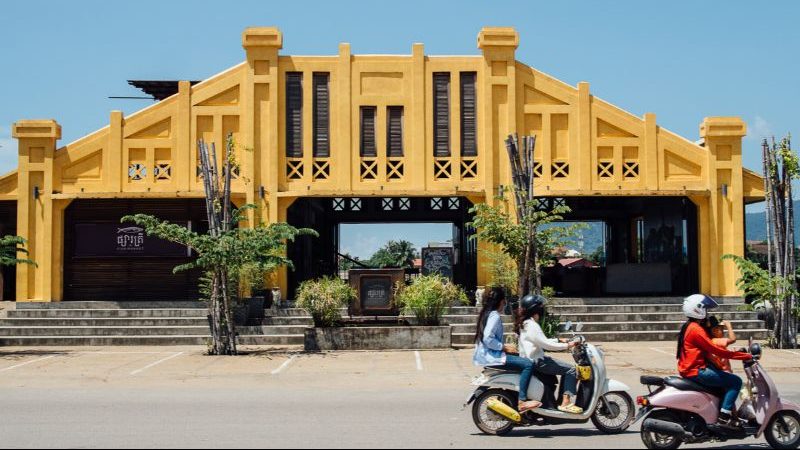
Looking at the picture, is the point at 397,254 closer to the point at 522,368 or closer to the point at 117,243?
the point at 117,243

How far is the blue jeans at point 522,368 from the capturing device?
32.1 feet

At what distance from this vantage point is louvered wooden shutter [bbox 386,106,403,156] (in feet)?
84.4

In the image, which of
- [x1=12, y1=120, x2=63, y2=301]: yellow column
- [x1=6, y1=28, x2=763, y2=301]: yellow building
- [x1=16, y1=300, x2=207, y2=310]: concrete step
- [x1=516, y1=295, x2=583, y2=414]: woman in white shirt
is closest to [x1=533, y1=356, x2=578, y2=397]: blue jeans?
[x1=516, y1=295, x2=583, y2=414]: woman in white shirt

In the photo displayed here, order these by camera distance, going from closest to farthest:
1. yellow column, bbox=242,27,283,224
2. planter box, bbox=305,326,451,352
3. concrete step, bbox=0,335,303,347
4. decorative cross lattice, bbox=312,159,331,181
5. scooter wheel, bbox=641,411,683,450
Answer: scooter wheel, bbox=641,411,683,450 < planter box, bbox=305,326,451,352 < concrete step, bbox=0,335,303,347 < yellow column, bbox=242,27,283,224 < decorative cross lattice, bbox=312,159,331,181

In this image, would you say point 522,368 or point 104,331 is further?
point 104,331

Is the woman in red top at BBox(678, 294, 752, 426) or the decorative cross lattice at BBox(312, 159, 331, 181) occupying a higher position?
the decorative cross lattice at BBox(312, 159, 331, 181)

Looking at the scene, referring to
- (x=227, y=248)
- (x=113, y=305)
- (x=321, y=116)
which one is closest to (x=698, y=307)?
(x=227, y=248)

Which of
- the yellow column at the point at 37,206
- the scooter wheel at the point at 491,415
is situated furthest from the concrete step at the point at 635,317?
the yellow column at the point at 37,206

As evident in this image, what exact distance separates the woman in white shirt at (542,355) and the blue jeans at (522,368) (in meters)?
0.11

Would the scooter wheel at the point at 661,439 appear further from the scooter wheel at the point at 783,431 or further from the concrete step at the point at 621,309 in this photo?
the concrete step at the point at 621,309

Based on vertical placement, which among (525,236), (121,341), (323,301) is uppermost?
(525,236)

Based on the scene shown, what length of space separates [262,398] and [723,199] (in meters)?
17.0

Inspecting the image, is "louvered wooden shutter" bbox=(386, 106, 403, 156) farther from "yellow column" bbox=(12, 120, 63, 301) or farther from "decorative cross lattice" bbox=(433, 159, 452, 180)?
"yellow column" bbox=(12, 120, 63, 301)

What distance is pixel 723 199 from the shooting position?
25.8 meters
